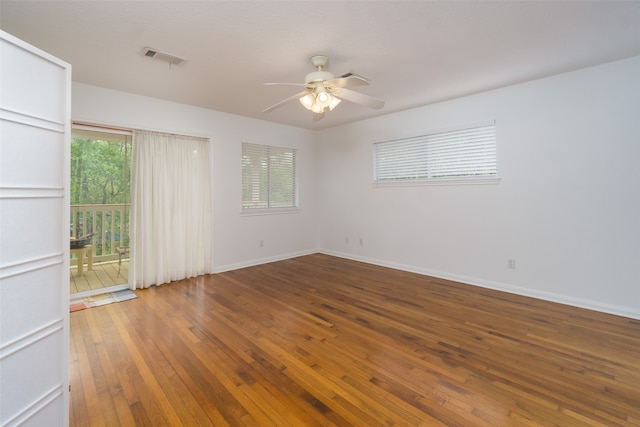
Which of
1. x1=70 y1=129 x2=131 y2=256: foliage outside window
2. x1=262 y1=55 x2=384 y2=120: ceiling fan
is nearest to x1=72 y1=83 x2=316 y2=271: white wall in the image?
x1=70 y1=129 x2=131 y2=256: foliage outside window

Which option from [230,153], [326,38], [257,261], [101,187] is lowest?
[257,261]

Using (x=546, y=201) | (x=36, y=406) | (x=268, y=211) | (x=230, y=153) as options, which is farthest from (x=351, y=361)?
(x=230, y=153)

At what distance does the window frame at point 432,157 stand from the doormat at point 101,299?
4.02 m

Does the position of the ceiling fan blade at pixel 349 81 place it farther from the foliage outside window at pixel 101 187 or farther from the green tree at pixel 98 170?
the green tree at pixel 98 170

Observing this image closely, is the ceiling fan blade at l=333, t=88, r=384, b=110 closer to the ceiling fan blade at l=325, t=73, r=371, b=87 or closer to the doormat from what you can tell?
the ceiling fan blade at l=325, t=73, r=371, b=87

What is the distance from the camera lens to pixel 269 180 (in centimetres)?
544

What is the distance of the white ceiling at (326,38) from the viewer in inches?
81.4

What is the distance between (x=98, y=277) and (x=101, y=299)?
3.52 ft

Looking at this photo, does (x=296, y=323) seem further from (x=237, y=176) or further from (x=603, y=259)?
(x=603, y=259)

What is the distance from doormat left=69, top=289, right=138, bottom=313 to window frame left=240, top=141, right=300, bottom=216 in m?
Answer: 2.00

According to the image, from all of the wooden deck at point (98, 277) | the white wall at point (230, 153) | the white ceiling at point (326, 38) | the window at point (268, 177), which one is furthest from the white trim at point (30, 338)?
the window at point (268, 177)

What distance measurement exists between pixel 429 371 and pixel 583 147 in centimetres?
300

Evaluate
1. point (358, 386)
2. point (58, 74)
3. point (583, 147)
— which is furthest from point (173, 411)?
point (583, 147)

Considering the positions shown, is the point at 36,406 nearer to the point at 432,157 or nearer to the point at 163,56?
the point at 163,56
